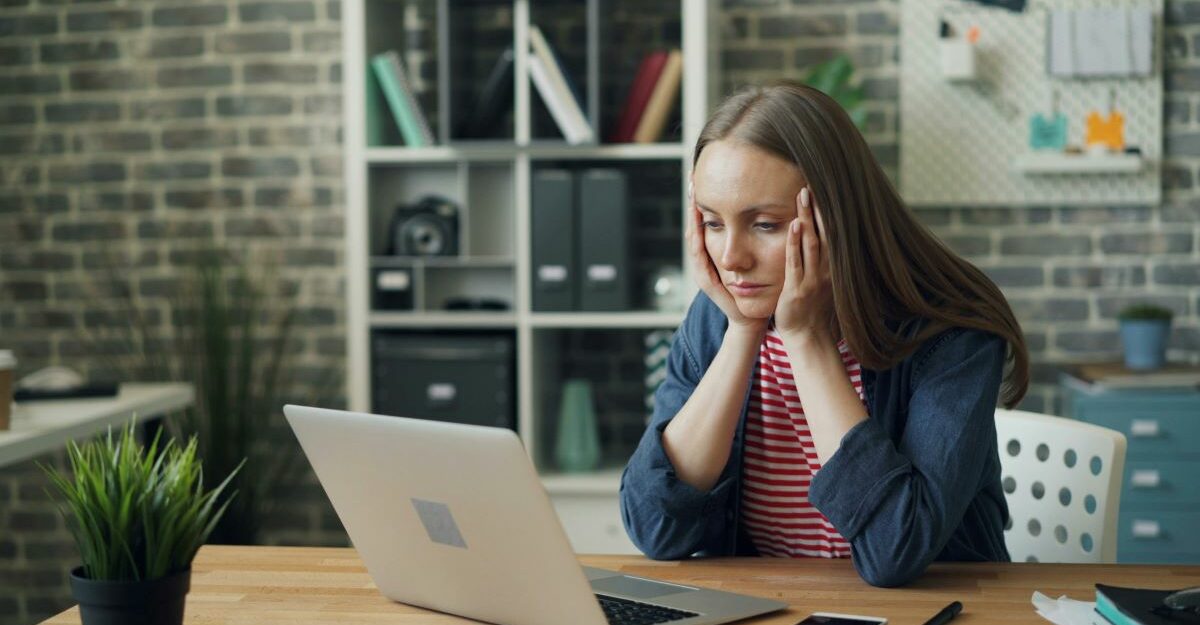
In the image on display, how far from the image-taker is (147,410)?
3115mm

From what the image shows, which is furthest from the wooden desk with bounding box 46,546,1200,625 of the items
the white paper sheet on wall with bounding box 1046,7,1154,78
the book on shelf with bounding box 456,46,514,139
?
the white paper sheet on wall with bounding box 1046,7,1154,78

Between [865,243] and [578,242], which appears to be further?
[578,242]

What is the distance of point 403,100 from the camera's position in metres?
3.60

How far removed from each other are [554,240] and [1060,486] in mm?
1807

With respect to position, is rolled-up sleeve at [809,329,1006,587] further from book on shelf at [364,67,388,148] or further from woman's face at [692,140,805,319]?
book on shelf at [364,67,388,148]

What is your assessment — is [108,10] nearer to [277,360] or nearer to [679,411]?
[277,360]

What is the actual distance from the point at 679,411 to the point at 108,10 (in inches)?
118

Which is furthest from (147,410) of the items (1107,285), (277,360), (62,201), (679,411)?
(1107,285)

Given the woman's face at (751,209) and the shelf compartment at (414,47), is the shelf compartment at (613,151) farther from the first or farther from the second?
the woman's face at (751,209)

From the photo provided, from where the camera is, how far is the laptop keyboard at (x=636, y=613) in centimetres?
138

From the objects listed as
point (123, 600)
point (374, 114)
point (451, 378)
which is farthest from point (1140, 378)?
point (123, 600)

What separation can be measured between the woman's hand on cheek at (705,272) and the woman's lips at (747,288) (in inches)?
1.3

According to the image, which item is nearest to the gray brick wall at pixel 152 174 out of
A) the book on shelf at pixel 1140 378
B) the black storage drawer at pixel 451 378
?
the black storage drawer at pixel 451 378

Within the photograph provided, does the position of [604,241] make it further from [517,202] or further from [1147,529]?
[1147,529]
